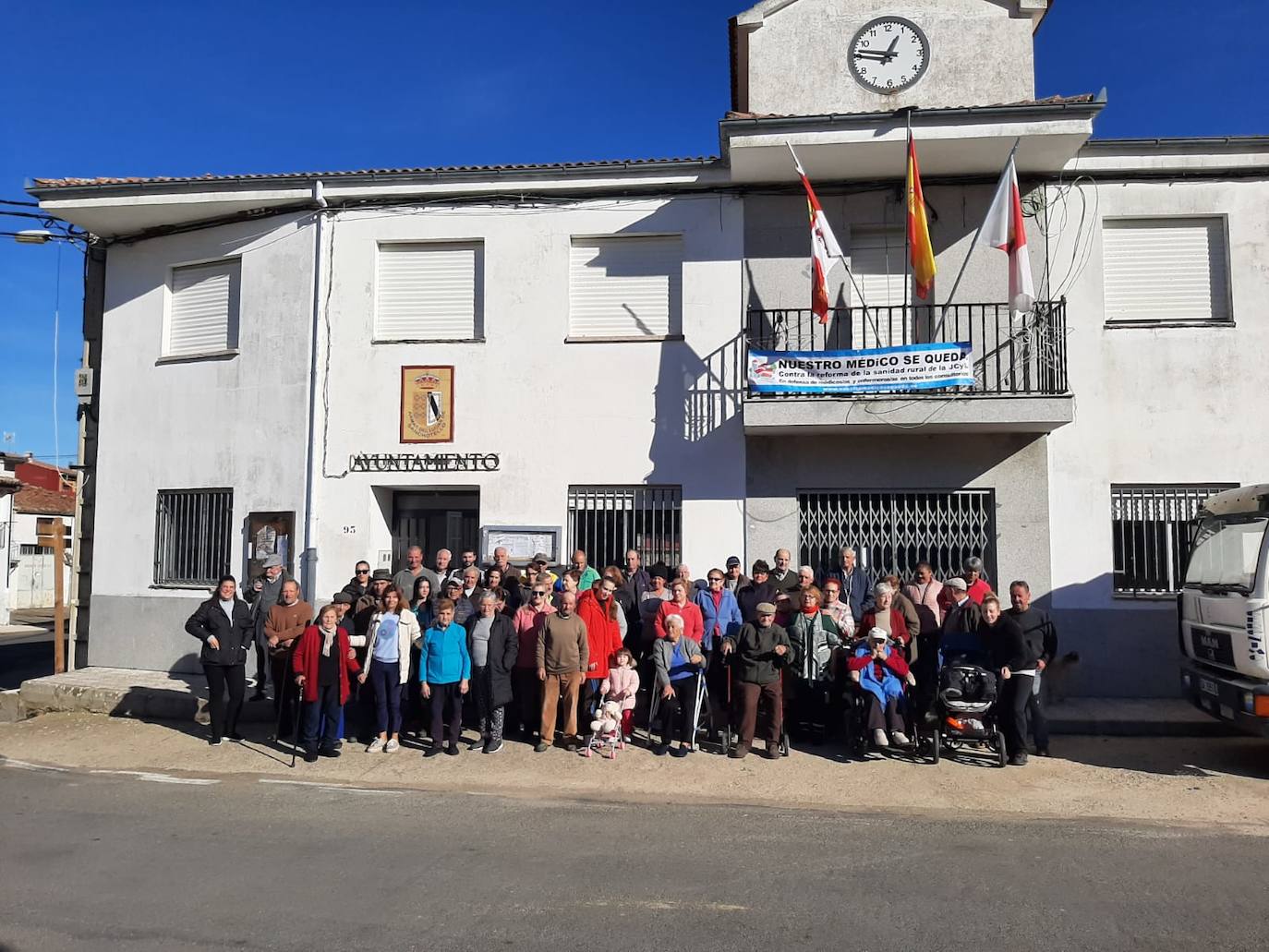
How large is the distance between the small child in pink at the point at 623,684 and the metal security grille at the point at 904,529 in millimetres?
3452

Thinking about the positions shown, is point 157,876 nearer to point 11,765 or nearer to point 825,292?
point 11,765

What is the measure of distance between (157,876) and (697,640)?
5.18 m

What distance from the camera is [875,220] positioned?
40.0 feet

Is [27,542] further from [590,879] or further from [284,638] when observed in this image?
[590,879]

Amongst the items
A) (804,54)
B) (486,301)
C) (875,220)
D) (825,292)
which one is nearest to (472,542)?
(486,301)

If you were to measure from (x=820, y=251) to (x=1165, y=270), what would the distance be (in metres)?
4.44

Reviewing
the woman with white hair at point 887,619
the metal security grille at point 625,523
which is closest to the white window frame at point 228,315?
the metal security grille at point 625,523

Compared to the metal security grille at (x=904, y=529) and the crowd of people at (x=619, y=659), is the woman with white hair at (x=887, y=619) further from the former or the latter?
the metal security grille at (x=904, y=529)

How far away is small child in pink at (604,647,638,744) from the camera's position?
931cm

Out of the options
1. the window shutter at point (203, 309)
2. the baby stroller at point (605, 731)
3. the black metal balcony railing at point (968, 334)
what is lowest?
the baby stroller at point (605, 731)

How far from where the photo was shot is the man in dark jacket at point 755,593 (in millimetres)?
10000

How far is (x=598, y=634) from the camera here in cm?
942

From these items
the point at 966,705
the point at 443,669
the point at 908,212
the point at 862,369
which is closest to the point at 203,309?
the point at 443,669

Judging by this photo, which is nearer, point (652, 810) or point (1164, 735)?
point (652, 810)
